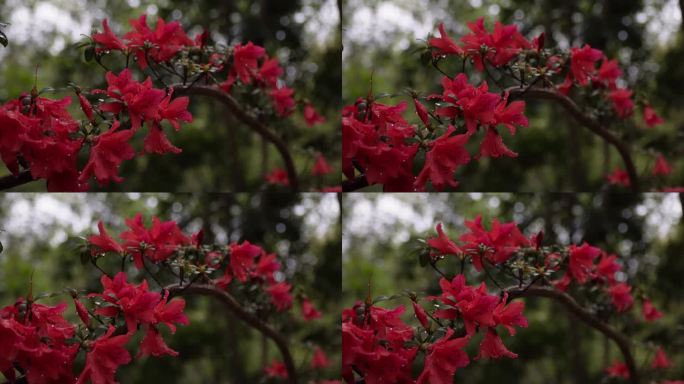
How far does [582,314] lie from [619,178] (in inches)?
18.8

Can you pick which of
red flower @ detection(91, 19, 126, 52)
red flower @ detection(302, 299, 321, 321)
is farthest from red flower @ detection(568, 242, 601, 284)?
red flower @ detection(91, 19, 126, 52)

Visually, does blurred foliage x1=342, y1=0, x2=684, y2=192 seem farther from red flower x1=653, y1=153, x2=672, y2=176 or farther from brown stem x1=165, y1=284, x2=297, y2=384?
brown stem x1=165, y1=284, x2=297, y2=384

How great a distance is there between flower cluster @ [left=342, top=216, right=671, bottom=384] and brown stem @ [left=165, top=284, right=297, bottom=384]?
0.95 feet

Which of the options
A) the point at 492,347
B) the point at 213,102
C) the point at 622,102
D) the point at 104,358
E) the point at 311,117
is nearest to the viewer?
the point at 104,358

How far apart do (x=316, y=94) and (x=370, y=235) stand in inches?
17.5

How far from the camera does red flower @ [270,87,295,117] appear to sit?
1864mm

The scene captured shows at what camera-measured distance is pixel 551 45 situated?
6.21 ft

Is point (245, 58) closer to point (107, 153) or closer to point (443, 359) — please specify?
point (107, 153)

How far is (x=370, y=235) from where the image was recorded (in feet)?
6.43

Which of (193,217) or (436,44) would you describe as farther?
(193,217)

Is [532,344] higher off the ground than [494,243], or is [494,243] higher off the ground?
[494,243]

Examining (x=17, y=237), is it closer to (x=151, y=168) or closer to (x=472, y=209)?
(x=151, y=168)

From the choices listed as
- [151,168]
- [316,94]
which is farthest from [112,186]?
[316,94]

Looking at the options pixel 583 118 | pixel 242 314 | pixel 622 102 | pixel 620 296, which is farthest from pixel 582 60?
pixel 242 314
